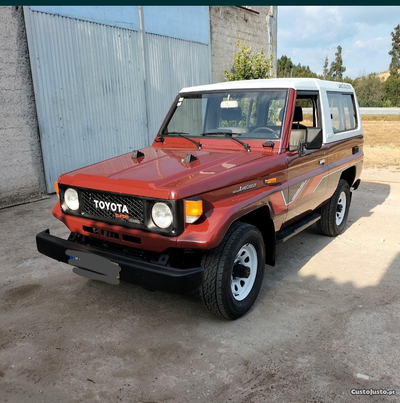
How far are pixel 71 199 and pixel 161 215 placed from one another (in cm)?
103

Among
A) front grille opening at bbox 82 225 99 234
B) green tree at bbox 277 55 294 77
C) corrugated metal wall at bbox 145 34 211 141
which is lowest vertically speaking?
front grille opening at bbox 82 225 99 234

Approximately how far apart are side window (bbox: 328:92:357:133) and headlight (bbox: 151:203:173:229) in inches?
116

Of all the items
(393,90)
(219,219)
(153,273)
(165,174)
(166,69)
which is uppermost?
(393,90)

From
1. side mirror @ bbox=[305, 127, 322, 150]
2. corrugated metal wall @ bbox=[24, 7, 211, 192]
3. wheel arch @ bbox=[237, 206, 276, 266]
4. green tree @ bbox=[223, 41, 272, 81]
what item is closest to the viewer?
wheel arch @ bbox=[237, 206, 276, 266]

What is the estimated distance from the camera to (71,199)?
352 centimetres

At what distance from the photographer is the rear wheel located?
532cm

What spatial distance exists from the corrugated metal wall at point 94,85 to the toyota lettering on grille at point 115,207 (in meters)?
5.11

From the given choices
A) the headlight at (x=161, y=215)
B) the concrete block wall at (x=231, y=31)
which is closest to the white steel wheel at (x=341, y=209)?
the headlight at (x=161, y=215)

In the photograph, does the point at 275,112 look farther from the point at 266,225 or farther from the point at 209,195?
the point at 209,195

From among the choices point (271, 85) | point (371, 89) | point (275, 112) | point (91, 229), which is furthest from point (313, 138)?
point (371, 89)

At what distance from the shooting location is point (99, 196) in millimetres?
3281

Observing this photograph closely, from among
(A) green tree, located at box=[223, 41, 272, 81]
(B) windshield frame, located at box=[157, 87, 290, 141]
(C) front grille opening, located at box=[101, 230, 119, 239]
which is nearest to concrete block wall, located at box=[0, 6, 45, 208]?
(B) windshield frame, located at box=[157, 87, 290, 141]

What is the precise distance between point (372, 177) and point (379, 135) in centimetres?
1099

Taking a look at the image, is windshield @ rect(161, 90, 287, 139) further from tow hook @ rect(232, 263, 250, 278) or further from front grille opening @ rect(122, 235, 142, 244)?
front grille opening @ rect(122, 235, 142, 244)
